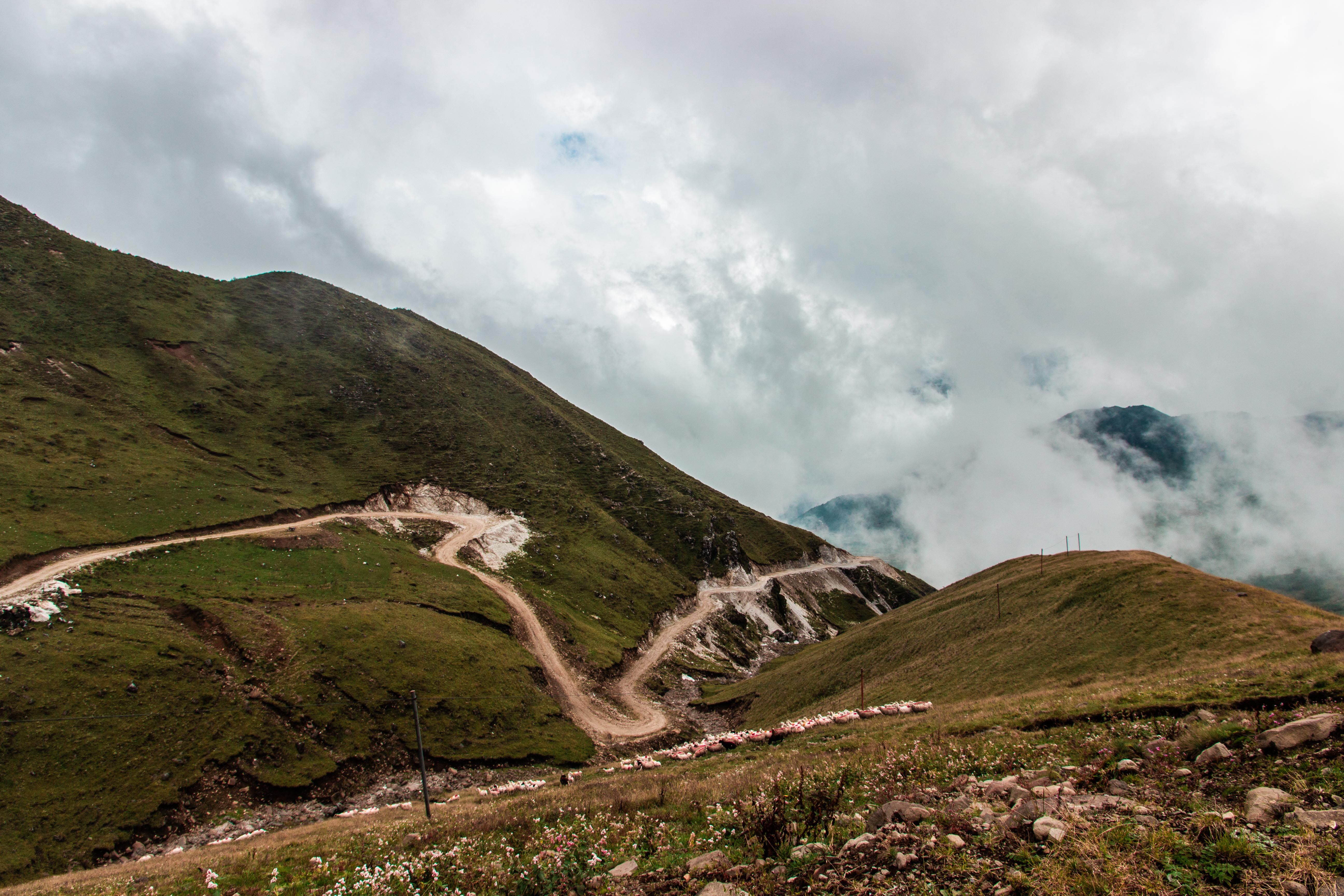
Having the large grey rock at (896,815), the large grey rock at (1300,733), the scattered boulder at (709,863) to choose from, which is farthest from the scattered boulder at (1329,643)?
the scattered boulder at (709,863)

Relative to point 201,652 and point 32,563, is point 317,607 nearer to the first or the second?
point 201,652

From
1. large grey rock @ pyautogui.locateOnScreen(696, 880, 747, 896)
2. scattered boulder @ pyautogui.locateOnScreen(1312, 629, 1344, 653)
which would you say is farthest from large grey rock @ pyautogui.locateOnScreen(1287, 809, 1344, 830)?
scattered boulder @ pyautogui.locateOnScreen(1312, 629, 1344, 653)

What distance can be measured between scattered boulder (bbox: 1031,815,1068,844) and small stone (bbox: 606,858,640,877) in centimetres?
748

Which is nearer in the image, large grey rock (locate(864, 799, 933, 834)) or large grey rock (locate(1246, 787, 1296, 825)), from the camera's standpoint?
large grey rock (locate(1246, 787, 1296, 825))

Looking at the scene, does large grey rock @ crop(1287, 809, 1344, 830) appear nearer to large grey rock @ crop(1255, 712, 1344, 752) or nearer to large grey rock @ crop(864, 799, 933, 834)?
large grey rock @ crop(1255, 712, 1344, 752)

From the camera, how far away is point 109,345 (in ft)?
349

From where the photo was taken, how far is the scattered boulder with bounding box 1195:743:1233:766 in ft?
37.5

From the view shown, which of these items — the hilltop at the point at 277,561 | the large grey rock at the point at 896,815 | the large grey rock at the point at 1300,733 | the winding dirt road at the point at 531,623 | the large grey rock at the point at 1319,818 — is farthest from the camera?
the winding dirt road at the point at 531,623

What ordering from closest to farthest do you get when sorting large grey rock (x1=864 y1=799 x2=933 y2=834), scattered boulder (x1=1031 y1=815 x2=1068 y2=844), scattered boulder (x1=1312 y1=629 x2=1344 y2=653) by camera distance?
scattered boulder (x1=1031 y1=815 x2=1068 y2=844)
large grey rock (x1=864 y1=799 x2=933 y2=834)
scattered boulder (x1=1312 y1=629 x2=1344 y2=653)

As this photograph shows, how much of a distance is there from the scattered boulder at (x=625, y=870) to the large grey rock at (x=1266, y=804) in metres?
8.45

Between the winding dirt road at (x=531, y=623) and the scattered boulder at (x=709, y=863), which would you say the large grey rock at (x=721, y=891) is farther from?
the winding dirt road at (x=531, y=623)

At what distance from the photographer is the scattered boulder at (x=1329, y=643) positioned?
75.2 feet

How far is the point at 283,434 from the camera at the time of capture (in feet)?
367

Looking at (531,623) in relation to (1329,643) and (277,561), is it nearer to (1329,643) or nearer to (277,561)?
(277,561)
